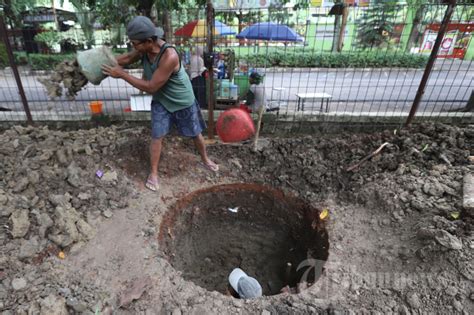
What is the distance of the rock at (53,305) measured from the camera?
1993mm

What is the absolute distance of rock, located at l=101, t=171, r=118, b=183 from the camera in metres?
3.22

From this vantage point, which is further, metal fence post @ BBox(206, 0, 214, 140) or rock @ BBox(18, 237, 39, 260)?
metal fence post @ BBox(206, 0, 214, 140)

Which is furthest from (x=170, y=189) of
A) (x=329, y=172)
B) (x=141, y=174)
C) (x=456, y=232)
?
(x=456, y=232)

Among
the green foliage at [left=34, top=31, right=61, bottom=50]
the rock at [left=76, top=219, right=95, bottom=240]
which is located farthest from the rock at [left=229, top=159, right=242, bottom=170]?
the green foliage at [left=34, top=31, right=61, bottom=50]

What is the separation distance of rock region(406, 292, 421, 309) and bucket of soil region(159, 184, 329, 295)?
1.02 meters

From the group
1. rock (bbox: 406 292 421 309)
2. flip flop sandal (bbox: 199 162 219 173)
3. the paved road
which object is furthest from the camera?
the paved road

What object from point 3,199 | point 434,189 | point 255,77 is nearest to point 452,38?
point 434,189

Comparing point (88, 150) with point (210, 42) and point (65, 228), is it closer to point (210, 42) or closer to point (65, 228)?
point (65, 228)

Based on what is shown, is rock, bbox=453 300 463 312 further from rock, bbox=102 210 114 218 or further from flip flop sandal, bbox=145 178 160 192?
rock, bbox=102 210 114 218

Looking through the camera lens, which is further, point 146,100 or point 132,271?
point 146,100

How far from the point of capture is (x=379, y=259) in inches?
101

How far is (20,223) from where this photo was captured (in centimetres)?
253

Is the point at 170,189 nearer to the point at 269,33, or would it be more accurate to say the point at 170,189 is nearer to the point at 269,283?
the point at 269,283

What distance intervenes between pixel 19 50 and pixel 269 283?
220 inches
